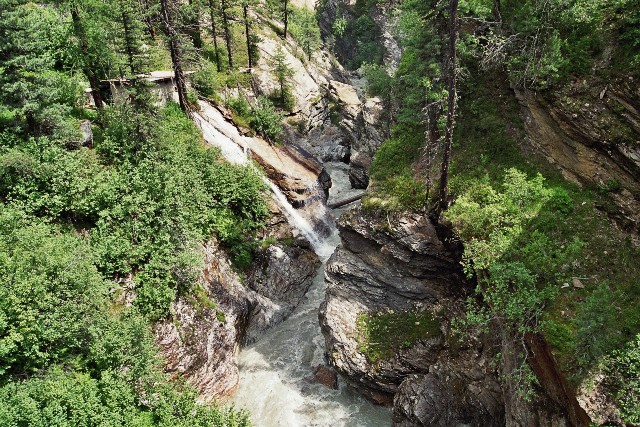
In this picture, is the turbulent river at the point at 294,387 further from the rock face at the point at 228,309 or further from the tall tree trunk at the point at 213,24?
the tall tree trunk at the point at 213,24

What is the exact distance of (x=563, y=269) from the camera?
15.2m

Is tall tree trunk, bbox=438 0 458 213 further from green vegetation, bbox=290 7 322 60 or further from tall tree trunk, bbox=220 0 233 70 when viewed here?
green vegetation, bbox=290 7 322 60

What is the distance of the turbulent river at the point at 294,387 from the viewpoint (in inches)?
750

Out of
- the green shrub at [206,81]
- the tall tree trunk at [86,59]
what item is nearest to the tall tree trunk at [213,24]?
the green shrub at [206,81]

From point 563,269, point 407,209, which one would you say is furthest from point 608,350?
point 407,209

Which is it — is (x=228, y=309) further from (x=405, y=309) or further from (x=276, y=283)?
(x=405, y=309)

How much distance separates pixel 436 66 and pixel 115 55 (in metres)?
16.9

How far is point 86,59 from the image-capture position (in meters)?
23.9

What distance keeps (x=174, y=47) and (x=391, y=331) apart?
22.2 metres

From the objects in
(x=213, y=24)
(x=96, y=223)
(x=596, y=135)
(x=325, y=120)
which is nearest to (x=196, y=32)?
(x=213, y=24)

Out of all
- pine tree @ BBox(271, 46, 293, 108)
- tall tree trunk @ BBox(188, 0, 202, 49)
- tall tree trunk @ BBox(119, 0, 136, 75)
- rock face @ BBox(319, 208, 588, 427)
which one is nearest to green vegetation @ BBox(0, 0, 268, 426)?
tall tree trunk @ BBox(119, 0, 136, 75)

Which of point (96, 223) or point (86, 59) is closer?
point (96, 223)

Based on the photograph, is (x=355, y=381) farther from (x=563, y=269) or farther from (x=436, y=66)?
(x=436, y=66)

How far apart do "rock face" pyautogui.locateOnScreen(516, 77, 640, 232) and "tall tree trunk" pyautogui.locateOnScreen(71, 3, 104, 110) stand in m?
24.3
